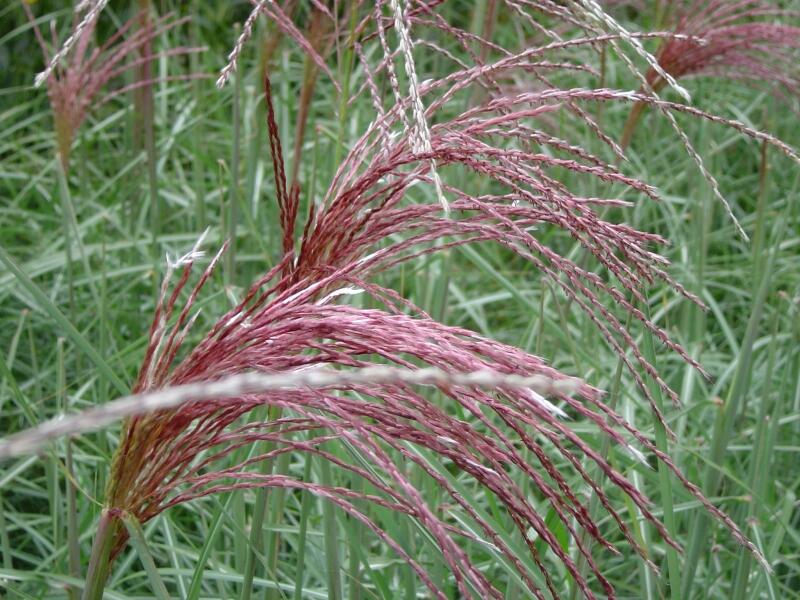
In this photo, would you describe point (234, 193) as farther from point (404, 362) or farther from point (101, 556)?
point (404, 362)

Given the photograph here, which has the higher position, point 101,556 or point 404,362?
point 404,362

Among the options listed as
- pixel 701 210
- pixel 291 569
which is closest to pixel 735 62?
pixel 701 210

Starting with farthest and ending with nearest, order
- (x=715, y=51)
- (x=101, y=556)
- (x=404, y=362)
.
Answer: (x=715, y=51), (x=101, y=556), (x=404, y=362)

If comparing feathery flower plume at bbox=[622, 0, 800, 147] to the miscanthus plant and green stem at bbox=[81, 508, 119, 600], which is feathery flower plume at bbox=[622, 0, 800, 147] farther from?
green stem at bbox=[81, 508, 119, 600]

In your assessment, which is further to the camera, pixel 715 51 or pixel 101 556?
pixel 715 51

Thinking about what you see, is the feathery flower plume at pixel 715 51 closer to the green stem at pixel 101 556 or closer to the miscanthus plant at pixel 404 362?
the miscanthus plant at pixel 404 362

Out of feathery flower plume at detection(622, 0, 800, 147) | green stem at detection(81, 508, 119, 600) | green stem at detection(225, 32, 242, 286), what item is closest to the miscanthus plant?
green stem at detection(81, 508, 119, 600)

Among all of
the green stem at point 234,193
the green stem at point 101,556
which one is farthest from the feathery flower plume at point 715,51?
the green stem at point 101,556

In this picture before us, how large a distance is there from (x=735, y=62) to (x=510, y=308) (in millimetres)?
987

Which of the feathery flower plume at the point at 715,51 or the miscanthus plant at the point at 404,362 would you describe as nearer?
the miscanthus plant at the point at 404,362

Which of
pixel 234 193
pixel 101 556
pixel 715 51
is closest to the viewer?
pixel 101 556

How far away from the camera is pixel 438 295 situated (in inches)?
78.3

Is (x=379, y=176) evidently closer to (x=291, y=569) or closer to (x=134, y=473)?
(x=134, y=473)

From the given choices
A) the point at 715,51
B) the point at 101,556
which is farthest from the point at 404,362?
the point at 715,51
